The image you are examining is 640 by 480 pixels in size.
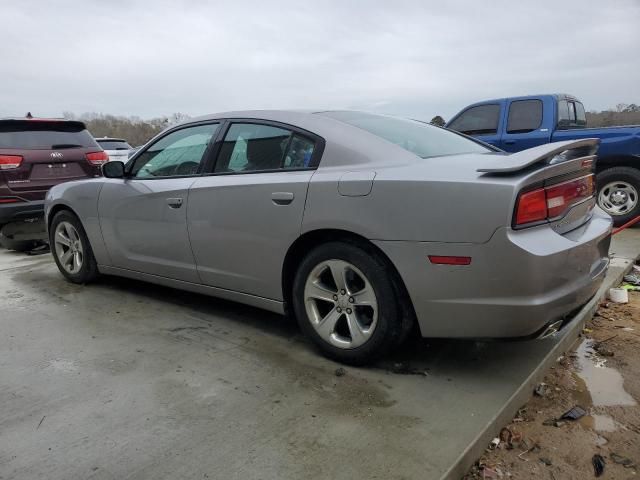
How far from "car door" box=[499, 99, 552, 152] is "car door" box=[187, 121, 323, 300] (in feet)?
16.5

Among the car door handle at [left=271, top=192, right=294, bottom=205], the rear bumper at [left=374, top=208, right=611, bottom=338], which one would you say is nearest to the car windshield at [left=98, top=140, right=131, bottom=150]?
the car door handle at [left=271, top=192, right=294, bottom=205]

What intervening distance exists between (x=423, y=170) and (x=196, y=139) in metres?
1.87

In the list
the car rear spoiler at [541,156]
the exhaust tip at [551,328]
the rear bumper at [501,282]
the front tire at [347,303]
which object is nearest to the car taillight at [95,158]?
the front tire at [347,303]

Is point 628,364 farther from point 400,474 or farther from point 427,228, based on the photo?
point 400,474

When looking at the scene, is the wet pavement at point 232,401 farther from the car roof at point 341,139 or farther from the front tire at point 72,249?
the car roof at point 341,139

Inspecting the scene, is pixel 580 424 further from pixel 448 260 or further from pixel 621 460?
pixel 448 260

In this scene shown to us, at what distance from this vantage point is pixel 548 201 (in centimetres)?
247

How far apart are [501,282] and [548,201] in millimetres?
474

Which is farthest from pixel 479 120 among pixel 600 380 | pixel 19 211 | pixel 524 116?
pixel 19 211

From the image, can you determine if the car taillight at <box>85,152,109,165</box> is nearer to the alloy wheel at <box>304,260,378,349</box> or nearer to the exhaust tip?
the alloy wheel at <box>304,260,378,349</box>

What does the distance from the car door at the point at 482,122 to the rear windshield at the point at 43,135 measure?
5.34 metres

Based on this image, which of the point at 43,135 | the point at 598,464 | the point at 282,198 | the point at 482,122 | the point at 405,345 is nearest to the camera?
the point at 598,464

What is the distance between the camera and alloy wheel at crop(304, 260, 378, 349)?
279 cm

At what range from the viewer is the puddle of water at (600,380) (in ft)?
8.70
